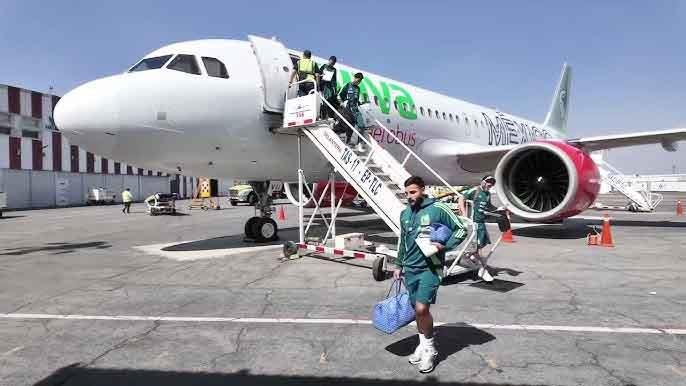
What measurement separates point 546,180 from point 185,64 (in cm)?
917

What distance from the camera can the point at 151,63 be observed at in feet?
26.5

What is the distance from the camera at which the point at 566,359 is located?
3652 mm

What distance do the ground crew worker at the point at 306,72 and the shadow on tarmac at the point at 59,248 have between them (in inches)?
256

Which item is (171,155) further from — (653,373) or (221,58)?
(653,373)

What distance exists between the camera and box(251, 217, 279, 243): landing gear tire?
1070cm

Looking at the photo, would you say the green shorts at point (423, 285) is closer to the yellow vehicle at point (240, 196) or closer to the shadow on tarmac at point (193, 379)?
the shadow on tarmac at point (193, 379)

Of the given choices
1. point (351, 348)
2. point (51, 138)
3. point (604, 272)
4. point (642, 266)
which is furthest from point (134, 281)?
point (51, 138)

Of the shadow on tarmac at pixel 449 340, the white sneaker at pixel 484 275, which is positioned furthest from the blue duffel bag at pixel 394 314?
the white sneaker at pixel 484 275

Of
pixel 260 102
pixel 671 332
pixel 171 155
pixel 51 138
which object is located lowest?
pixel 671 332

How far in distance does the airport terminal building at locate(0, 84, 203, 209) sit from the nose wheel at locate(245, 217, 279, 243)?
25.0m

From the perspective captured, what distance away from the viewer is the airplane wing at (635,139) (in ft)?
38.4

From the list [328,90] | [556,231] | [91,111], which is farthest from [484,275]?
[556,231]

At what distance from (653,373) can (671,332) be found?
4.25 feet

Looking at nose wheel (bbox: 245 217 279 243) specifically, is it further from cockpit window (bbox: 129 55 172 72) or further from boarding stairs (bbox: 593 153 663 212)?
boarding stairs (bbox: 593 153 663 212)
